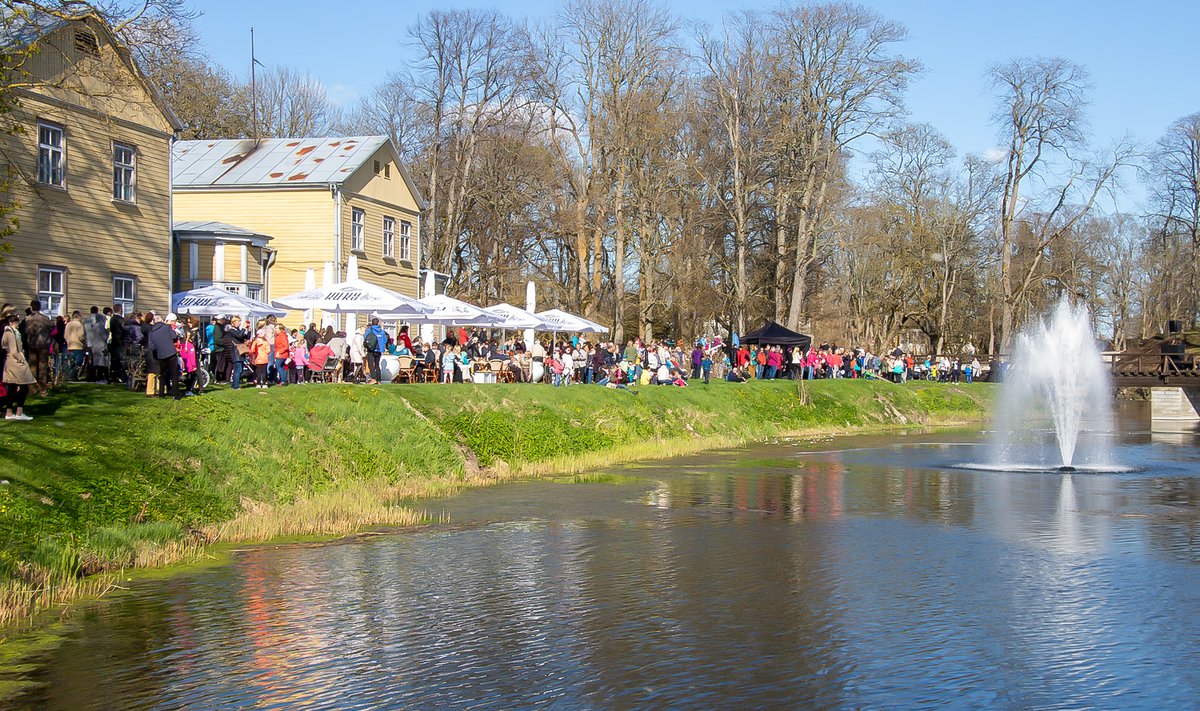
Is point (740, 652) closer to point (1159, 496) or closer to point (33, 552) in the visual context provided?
point (33, 552)

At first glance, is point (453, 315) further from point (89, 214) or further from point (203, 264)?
point (203, 264)

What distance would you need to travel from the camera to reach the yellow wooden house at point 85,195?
3008 centimetres

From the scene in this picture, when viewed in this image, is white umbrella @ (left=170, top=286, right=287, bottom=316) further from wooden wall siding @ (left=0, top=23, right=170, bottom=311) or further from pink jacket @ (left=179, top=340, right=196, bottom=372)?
pink jacket @ (left=179, top=340, right=196, bottom=372)

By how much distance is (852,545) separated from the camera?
17281mm

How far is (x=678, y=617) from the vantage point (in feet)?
41.8

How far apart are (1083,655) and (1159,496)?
545 inches

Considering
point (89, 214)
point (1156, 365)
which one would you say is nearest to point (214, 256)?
point (89, 214)

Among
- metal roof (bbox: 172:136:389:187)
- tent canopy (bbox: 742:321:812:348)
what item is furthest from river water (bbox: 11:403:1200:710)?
tent canopy (bbox: 742:321:812:348)

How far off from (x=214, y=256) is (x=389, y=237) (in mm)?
9521

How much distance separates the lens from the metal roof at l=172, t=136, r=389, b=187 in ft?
152

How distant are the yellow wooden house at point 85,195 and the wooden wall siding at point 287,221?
946 cm

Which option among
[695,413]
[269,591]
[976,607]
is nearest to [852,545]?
[976,607]

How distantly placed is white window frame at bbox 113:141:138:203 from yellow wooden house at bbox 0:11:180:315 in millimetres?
28

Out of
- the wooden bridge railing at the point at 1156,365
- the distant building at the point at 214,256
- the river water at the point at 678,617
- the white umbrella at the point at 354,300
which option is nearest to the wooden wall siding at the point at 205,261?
the distant building at the point at 214,256
